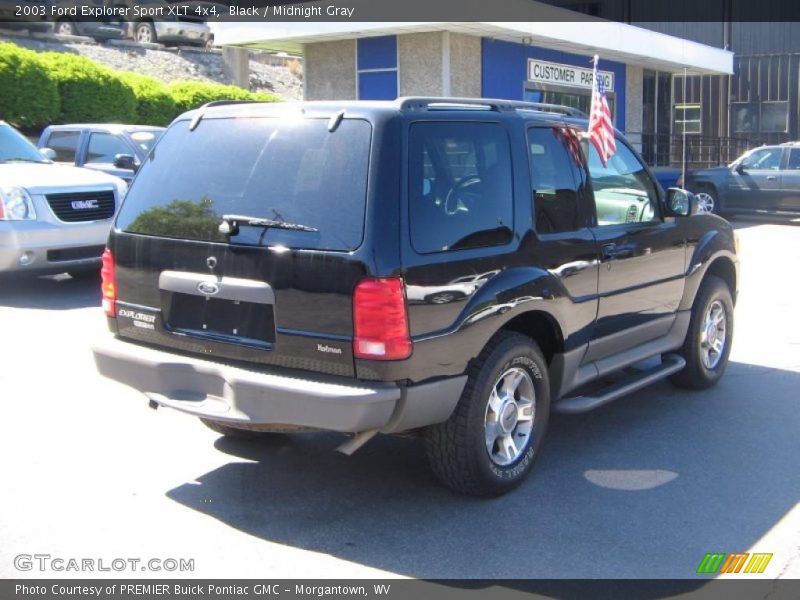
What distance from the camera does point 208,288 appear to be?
4.51m

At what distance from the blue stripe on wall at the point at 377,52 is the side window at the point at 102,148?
21.0ft

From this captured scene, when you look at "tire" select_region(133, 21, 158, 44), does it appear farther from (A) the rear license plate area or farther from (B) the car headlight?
(A) the rear license plate area

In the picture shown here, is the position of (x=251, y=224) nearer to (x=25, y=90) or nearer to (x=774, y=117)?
(x=25, y=90)

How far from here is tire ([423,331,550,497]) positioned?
14.9ft

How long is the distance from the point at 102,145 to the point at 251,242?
9477mm

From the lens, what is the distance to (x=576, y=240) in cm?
536

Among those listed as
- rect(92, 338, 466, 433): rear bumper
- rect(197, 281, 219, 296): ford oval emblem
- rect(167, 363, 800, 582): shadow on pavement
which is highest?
rect(197, 281, 219, 296): ford oval emblem

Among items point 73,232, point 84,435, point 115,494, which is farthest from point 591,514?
point 73,232

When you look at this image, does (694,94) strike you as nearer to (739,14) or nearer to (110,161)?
(739,14)

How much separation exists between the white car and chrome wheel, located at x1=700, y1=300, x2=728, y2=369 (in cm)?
670

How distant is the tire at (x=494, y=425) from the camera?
4547 mm

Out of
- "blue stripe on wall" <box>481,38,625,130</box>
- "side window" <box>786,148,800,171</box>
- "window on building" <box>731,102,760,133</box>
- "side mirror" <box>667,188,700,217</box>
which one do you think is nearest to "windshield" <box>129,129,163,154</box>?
"blue stripe on wall" <box>481,38,625,130</box>

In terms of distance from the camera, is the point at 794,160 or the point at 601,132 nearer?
the point at 601,132

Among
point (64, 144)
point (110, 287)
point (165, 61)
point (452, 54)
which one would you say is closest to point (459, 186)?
point (110, 287)
